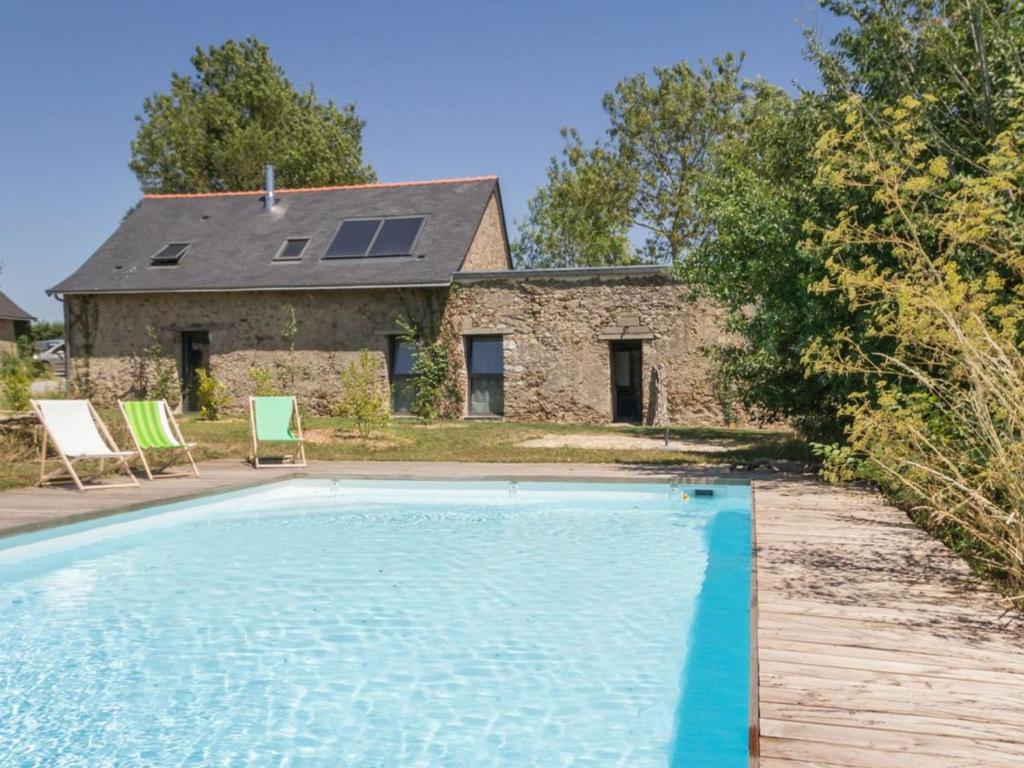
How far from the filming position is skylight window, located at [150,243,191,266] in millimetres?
19359

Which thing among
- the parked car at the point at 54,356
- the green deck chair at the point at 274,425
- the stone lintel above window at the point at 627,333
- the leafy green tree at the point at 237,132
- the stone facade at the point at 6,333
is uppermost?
the leafy green tree at the point at 237,132

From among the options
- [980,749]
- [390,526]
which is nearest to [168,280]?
[390,526]

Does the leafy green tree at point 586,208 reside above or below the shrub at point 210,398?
above

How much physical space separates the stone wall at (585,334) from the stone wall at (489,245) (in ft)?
5.05

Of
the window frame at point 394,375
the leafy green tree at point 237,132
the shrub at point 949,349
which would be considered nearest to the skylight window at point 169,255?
the window frame at point 394,375

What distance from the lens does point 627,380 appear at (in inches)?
705

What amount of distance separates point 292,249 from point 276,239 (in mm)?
806

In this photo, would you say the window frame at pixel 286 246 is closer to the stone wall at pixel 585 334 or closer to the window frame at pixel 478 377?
the stone wall at pixel 585 334

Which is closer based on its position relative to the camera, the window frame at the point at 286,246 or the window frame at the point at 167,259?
the window frame at the point at 286,246

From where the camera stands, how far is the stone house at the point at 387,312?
16.8 meters

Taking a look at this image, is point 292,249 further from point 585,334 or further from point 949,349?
point 949,349

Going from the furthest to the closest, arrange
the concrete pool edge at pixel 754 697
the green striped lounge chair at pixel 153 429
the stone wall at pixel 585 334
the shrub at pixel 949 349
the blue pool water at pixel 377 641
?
the stone wall at pixel 585 334 < the green striped lounge chair at pixel 153 429 < the shrub at pixel 949 349 < the blue pool water at pixel 377 641 < the concrete pool edge at pixel 754 697

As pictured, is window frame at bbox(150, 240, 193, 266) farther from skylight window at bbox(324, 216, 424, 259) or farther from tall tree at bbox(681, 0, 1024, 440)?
tall tree at bbox(681, 0, 1024, 440)

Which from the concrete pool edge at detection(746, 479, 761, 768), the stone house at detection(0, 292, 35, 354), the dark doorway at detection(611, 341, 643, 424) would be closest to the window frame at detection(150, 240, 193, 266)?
the dark doorway at detection(611, 341, 643, 424)
